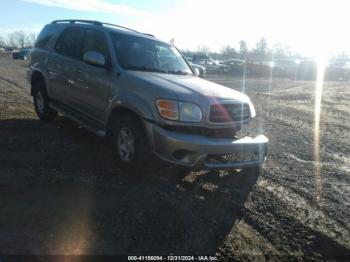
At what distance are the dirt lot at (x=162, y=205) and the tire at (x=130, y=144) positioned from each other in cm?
20

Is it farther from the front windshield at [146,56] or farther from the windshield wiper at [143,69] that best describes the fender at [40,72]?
the windshield wiper at [143,69]

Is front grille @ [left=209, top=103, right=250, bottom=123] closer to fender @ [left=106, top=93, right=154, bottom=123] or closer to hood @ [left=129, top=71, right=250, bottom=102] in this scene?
hood @ [left=129, top=71, right=250, bottom=102]

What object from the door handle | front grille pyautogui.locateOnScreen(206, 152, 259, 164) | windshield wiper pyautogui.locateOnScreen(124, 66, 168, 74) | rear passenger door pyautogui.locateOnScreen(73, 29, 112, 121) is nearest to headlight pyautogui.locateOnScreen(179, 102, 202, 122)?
front grille pyautogui.locateOnScreen(206, 152, 259, 164)

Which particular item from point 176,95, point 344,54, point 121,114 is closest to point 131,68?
point 121,114

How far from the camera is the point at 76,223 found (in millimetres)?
3951

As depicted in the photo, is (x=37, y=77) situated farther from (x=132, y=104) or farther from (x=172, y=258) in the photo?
→ (x=172, y=258)

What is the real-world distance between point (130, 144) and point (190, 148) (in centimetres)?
95

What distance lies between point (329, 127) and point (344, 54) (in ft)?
328

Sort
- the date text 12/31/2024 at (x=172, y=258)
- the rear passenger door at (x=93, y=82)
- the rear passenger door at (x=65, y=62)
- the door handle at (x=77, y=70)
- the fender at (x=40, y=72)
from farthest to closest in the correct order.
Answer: the fender at (x=40, y=72), the rear passenger door at (x=65, y=62), the door handle at (x=77, y=70), the rear passenger door at (x=93, y=82), the date text 12/31/2024 at (x=172, y=258)

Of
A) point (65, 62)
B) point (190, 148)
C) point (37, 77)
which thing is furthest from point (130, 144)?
point (37, 77)

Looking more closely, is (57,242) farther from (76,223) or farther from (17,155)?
(17,155)

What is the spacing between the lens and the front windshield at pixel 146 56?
20.0 ft

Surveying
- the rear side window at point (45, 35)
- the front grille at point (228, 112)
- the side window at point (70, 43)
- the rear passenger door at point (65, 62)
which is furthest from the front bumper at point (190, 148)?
the rear side window at point (45, 35)

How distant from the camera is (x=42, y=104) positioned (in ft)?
26.8
